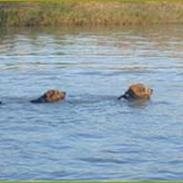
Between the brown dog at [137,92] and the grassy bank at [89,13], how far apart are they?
26127 millimetres

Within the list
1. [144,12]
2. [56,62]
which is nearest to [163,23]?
[144,12]

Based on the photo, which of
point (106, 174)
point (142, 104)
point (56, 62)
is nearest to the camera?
point (106, 174)

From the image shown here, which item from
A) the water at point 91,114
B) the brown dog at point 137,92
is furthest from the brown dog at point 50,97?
the brown dog at point 137,92

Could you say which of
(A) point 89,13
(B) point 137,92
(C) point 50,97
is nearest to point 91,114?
(C) point 50,97

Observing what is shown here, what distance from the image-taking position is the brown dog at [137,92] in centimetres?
2094

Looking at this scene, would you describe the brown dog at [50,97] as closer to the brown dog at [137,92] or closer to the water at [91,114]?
the water at [91,114]

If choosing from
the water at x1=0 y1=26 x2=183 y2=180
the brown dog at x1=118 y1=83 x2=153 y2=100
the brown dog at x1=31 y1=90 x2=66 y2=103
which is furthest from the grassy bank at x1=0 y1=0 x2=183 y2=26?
the brown dog at x1=31 y1=90 x2=66 y2=103

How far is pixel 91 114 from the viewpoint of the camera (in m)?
19.3

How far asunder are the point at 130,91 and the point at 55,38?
1894cm

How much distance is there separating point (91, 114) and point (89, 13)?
1147 inches

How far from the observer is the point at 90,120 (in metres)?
18.6

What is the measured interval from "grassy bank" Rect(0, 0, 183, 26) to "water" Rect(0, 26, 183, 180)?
11870 mm

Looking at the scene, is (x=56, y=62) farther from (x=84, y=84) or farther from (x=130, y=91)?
(x=130, y=91)

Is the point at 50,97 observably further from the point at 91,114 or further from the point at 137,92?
the point at 137,92
